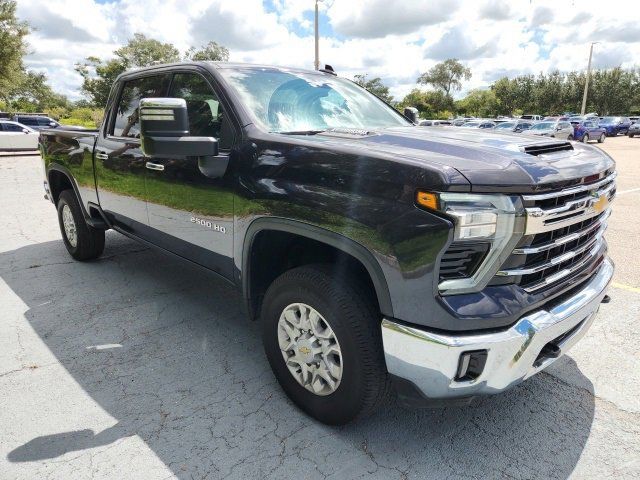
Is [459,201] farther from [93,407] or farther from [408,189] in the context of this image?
[93,407]

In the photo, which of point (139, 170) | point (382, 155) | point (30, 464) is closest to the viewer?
point (382, 155)

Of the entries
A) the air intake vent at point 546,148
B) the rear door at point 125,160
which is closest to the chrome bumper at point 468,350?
the air intake vent at point 546,148

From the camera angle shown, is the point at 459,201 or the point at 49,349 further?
the point at 49,349

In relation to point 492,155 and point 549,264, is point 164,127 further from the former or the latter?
point 549,264

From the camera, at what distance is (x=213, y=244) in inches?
121

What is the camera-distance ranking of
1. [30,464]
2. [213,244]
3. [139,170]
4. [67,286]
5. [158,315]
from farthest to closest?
1. [67,286]
2. [158,315]
3. [139,170]
4. [213,244]
5. [30,464]

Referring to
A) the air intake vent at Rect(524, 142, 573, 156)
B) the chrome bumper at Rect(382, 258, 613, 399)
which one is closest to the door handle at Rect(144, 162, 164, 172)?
the chrome bumper at Rect(382, 258, 613, 399)

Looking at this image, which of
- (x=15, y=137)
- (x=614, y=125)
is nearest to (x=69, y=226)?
(x=15, y=137)

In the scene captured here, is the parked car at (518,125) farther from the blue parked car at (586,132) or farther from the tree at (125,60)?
the tree at (125,60)

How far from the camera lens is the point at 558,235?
221cm

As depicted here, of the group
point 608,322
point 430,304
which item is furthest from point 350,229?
point 608,322

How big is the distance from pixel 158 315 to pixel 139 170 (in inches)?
47.2

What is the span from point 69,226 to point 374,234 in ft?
14.5

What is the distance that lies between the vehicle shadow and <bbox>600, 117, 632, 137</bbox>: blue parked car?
41.0 meters
